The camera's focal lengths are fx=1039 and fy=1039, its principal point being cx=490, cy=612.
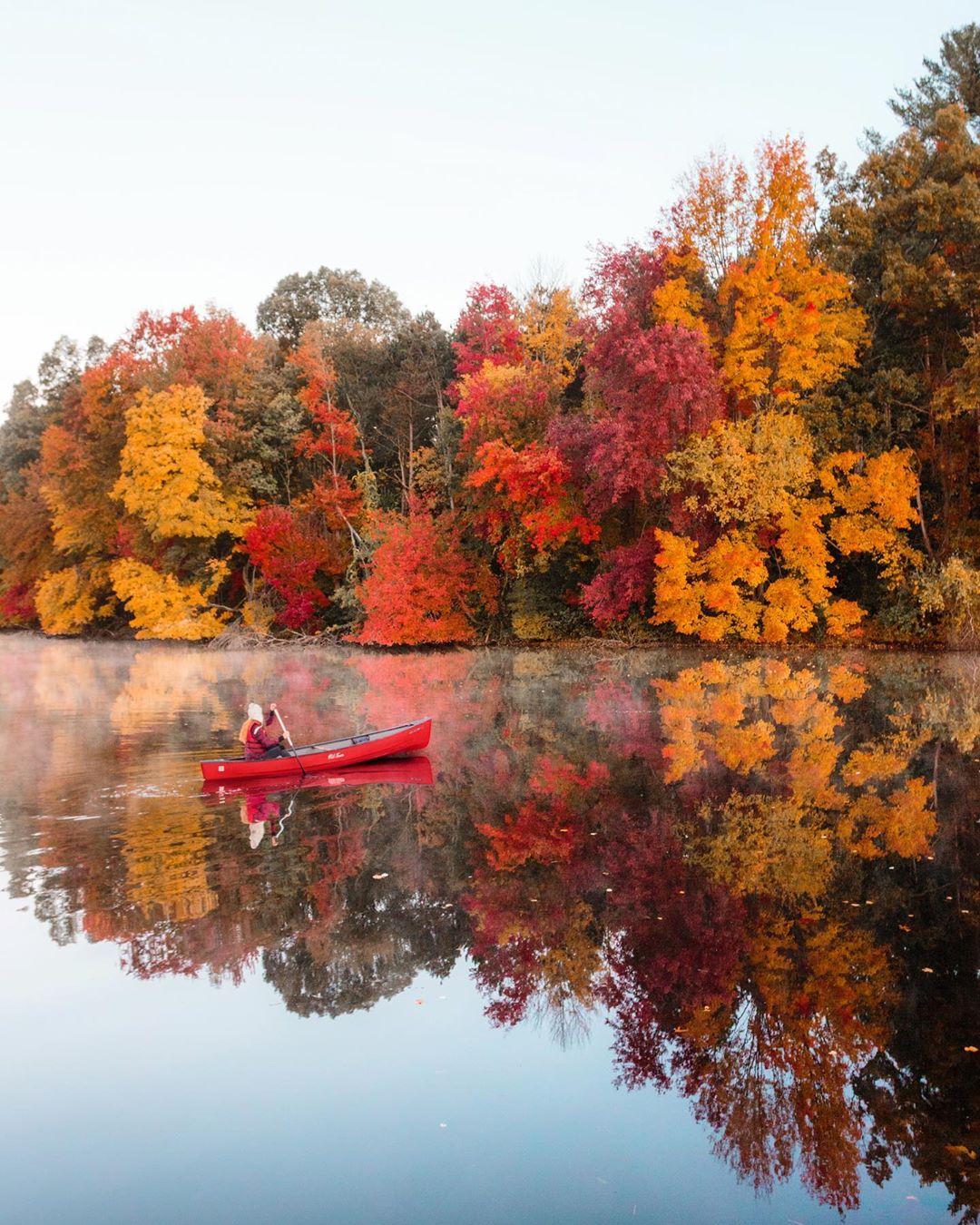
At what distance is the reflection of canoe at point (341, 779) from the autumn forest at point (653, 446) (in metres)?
15.3

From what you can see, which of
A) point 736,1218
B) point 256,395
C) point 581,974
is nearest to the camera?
point 736,1218

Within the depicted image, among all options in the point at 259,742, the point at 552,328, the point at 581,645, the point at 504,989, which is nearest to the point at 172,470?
the point at 552,328

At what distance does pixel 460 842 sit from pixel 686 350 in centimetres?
2007

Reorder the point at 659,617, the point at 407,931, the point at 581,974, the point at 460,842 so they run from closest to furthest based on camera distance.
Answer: the point at 581,974, the point at 407,931, the point at 460,842, the point at 659,617

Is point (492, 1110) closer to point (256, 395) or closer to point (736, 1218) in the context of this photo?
point (736, 1218)

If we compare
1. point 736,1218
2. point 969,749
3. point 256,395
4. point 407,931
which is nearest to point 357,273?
point 256,395

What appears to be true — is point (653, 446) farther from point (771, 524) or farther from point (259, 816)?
point (259, 816)

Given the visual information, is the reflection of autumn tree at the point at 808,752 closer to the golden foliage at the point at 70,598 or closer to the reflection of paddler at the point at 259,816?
the reflection of paddler at the point at 259,816

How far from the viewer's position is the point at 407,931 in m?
9.96

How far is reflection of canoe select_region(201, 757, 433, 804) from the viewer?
1627 cm

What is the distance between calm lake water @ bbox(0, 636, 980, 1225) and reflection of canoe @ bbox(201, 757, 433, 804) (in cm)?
12

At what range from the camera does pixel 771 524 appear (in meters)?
31.8

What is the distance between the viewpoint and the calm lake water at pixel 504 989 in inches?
242

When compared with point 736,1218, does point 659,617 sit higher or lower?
higher
